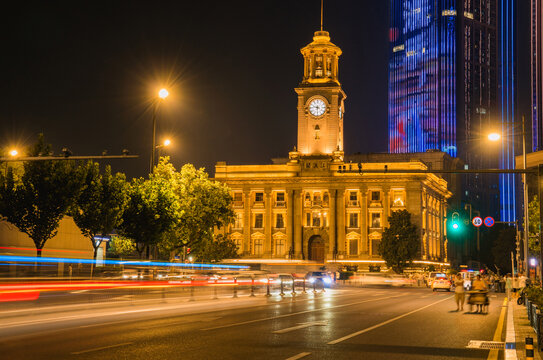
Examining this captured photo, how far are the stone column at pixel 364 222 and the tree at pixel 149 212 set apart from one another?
59726mm

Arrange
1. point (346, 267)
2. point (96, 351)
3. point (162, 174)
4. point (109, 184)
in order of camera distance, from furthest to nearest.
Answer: point (346, 267) < point (162, 174) < point (109, 184) < point (96, 351)

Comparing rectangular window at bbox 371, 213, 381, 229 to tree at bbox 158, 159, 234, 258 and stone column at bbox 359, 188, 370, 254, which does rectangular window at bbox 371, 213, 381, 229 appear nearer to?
stone column at bbox 359, 188, 370, 254

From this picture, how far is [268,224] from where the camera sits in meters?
110

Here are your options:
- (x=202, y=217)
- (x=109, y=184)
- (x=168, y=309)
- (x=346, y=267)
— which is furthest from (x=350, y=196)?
(x=168, y=309)

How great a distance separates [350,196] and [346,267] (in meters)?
12.0

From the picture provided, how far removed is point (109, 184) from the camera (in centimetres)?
4516

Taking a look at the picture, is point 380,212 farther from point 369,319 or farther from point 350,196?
point 369,319

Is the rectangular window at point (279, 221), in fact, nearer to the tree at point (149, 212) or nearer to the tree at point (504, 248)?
the tree at point (504, 248)

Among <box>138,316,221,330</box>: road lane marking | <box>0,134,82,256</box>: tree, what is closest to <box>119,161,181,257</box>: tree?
<box>0,134,82,256</box>: tree

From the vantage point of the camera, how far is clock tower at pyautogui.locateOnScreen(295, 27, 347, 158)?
4341 inches

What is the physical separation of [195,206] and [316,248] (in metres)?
53.3

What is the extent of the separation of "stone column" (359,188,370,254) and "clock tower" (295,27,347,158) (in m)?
7.89

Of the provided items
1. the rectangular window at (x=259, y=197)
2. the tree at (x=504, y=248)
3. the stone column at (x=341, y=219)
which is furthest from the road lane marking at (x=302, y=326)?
the tree at (x=504, y=248)

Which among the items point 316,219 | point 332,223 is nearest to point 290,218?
point 316,219
